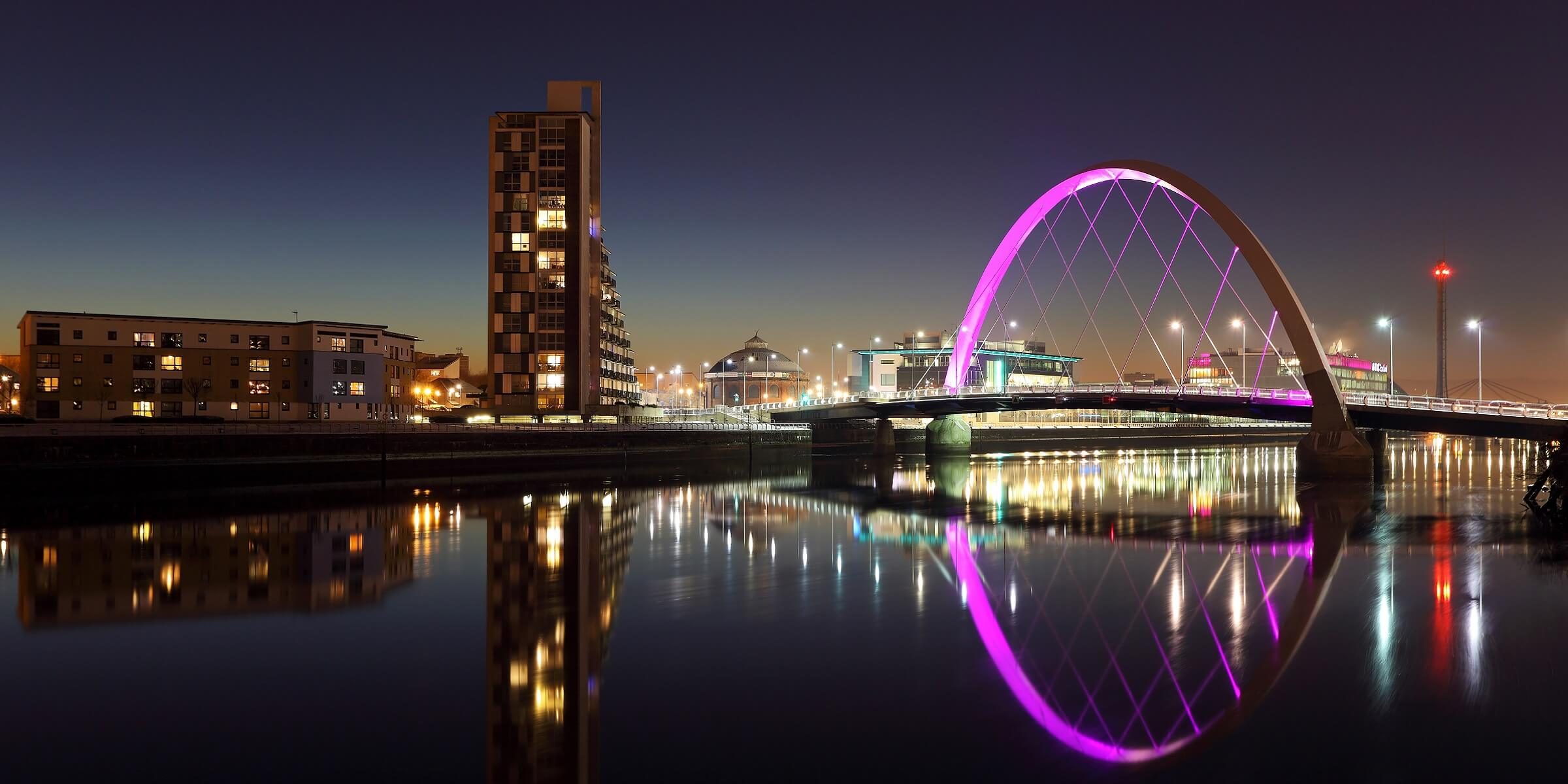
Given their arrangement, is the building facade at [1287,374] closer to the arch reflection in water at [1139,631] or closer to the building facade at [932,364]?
the building facade at [932,364]

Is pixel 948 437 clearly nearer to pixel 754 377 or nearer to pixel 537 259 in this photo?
pixel 537 259

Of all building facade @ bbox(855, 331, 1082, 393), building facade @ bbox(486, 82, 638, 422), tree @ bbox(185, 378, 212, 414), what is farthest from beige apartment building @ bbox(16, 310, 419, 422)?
building facade @ bbox(855, 331, 1082, 393)

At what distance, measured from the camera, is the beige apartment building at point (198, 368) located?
5797cm

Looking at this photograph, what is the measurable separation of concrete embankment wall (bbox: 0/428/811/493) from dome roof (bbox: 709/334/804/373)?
100852 mm

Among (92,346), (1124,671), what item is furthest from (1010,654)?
(92,346)

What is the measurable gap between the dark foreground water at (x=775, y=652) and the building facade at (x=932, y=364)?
4263 inches

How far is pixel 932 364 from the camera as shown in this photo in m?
140

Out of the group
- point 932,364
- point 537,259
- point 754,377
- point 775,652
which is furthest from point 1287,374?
point 775,652

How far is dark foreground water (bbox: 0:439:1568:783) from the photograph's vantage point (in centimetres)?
992

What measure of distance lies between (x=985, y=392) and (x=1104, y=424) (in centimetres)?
4814

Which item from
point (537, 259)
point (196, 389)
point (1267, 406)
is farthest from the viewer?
point (537, 259)

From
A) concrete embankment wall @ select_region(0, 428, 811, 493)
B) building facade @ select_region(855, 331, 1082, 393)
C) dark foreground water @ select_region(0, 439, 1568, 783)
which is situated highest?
building facade @ select_region(855, 331, 1082, 393)

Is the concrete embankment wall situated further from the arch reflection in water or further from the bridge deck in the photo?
the arch reflection in water

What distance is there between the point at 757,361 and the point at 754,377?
14.5 feet
